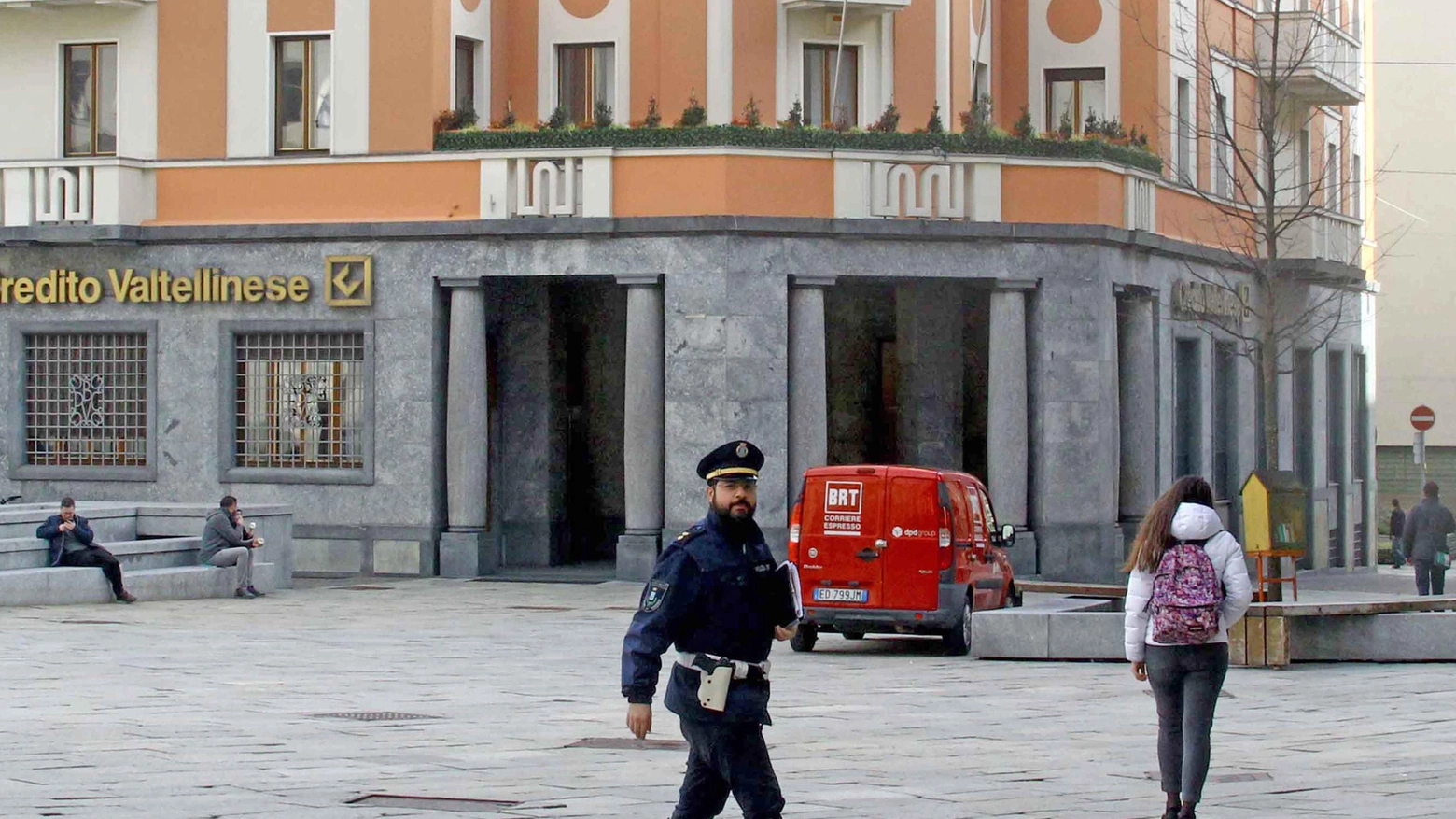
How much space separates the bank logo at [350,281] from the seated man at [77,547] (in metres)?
6.62

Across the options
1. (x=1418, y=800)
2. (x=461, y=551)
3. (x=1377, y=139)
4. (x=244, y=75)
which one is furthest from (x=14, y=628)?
(x=1377, y=139)

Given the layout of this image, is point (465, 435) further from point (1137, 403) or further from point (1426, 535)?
point (1426, 535)

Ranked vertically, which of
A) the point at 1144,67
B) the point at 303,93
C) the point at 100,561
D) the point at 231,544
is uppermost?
the point at 1144,67

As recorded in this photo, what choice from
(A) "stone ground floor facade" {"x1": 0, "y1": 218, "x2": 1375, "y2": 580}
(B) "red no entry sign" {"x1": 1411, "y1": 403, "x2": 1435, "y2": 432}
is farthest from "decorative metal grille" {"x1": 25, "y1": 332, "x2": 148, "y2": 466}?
(B) "red no entry sign" {"x1": 1411, "y1": 403, "x2": 1435, "y2": 432}

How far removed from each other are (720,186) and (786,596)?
69.8ft

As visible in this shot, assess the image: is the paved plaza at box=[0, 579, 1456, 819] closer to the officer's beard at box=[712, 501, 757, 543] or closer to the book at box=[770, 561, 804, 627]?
the book at box=[770, 561, 804, 627]

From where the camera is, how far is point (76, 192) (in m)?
31.8

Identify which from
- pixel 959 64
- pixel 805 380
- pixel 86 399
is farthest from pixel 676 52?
pixel 86 399

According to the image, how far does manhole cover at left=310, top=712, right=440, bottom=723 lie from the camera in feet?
49.0

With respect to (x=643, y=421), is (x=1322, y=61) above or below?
above

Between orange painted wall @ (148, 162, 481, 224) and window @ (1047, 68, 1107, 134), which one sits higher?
window @ (1047, 68, 1107, 134)

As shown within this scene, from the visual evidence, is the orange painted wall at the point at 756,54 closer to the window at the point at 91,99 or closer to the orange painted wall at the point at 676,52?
the orange painted wall at the point at 676,52

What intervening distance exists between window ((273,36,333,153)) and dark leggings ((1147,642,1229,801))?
2227 cm

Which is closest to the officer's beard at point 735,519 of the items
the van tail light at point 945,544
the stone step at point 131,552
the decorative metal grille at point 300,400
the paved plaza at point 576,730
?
the paved plaza at point 576,730
